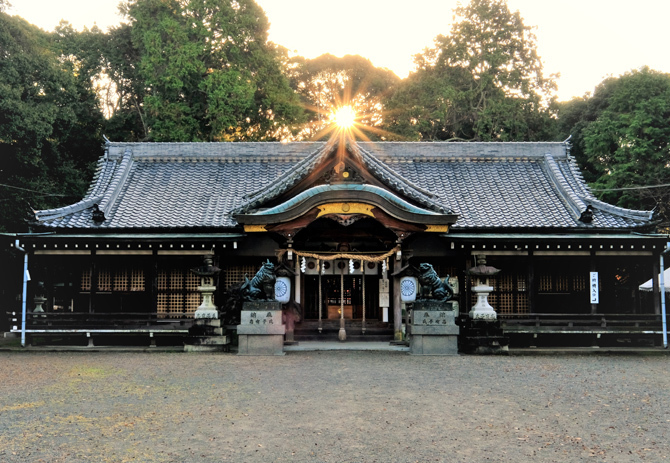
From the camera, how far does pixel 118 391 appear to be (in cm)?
1052

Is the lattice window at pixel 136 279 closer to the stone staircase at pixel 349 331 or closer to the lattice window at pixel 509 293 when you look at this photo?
the stone staircase at pixel 349 331

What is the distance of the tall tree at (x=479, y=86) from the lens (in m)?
37.3

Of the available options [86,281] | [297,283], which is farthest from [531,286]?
[86,281]

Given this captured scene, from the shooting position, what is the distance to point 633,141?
32.4m

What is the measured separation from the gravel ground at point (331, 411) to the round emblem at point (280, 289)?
3235 mm

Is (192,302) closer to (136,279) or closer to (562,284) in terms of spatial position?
(136,279)

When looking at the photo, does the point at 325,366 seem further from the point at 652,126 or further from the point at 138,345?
the point at 652,126

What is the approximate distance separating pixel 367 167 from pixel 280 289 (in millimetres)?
4934

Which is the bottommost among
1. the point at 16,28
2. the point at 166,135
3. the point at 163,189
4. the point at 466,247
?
the point at 466,247

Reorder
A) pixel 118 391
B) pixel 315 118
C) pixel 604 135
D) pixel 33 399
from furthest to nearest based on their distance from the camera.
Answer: pixel 315 118 < pixel 604 135 < pixel 118 391 < pixel 33 399

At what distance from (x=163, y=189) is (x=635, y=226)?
17125 millimetres

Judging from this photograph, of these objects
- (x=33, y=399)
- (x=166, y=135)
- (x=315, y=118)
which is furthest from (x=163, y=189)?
(x=315, y=118)

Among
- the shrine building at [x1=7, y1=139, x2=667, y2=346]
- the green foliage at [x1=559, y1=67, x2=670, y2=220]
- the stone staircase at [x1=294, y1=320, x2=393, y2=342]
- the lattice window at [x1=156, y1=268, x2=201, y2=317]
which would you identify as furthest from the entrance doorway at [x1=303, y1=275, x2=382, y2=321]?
the green foliage at [x1=559, y1=67, x2=670, y2=220]

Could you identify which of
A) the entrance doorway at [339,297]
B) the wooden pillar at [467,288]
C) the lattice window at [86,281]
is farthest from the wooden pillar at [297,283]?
the lattice window at [86,281]
